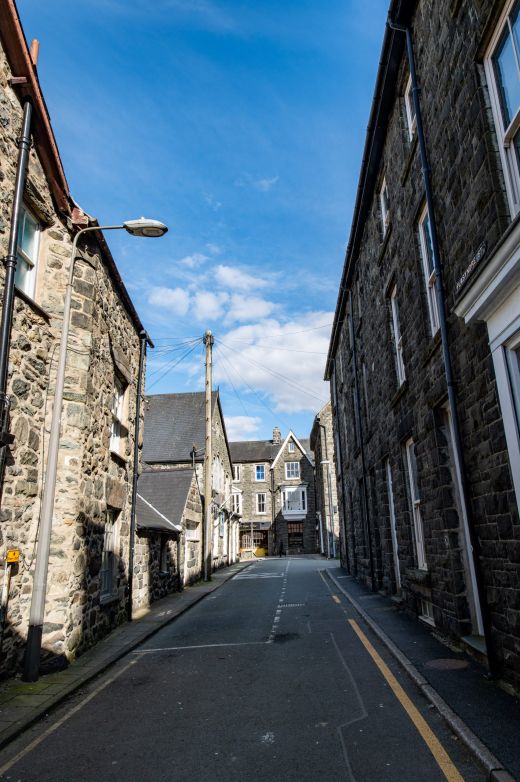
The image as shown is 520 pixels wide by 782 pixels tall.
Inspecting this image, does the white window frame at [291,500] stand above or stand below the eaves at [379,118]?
below

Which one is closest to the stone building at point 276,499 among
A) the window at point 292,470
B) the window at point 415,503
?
the window at point 292,470

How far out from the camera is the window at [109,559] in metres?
10.6

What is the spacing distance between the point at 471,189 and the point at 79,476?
698 cm

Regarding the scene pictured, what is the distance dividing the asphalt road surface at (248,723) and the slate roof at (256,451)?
1840 inches

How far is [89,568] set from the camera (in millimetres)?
9102

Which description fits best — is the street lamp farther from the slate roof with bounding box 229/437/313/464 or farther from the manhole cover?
the slate roof with bounding box 229/437/313/464

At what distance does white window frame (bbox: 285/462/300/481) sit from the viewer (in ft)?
177

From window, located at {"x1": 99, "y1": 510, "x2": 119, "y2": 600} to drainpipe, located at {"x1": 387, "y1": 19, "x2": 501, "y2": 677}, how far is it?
6.70 metres

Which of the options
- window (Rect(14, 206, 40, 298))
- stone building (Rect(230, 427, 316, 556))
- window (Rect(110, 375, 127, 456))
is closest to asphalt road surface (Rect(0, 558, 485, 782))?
window (Rect(110, 375, 127, 456))

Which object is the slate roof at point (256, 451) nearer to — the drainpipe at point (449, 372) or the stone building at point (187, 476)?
the stone building at point (187, 476)

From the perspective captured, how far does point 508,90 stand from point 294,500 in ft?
160

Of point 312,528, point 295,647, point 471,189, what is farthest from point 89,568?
point 312,528

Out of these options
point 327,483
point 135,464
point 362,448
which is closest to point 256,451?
point 327,483

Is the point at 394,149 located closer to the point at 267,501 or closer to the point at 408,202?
the point at 408,202
